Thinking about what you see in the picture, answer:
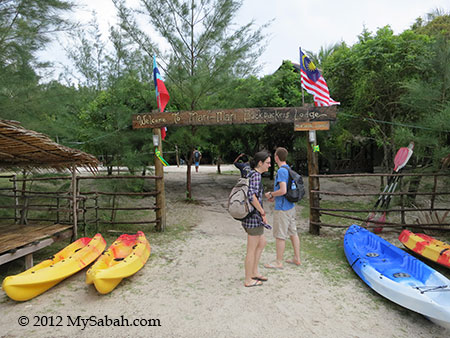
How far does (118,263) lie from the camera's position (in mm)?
3562

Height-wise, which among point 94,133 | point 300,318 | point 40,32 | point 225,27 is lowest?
point 300,318

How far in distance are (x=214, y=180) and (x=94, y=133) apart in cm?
711

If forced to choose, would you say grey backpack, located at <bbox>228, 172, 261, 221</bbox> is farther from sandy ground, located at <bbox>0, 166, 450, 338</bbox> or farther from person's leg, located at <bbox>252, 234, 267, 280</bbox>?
sandy ground, located at <bbox>0, 166, 450, 338</bbox>

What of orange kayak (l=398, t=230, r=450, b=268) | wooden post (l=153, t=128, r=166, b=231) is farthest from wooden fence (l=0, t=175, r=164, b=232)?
orange kayak (l=398, t=230, r=450, b=268)

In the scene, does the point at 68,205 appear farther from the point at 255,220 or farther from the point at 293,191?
the point at 293,191

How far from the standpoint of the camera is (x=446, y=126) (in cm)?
525

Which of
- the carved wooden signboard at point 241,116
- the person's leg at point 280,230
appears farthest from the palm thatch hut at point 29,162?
the person's leg at point 280,230

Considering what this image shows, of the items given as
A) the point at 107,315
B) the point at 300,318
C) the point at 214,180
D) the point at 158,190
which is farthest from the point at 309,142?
the point at 214,180

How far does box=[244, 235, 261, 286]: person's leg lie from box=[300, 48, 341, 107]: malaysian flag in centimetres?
344

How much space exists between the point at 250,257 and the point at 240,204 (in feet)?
2.36

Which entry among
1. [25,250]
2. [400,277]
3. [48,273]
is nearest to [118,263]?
[48,273]

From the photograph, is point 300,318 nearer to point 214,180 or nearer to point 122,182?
point 122,182

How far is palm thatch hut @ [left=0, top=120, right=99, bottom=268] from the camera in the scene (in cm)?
351

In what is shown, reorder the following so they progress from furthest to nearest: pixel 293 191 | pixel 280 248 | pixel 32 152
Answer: pixel 32 152
pixel 280 248
pixel 293 191
